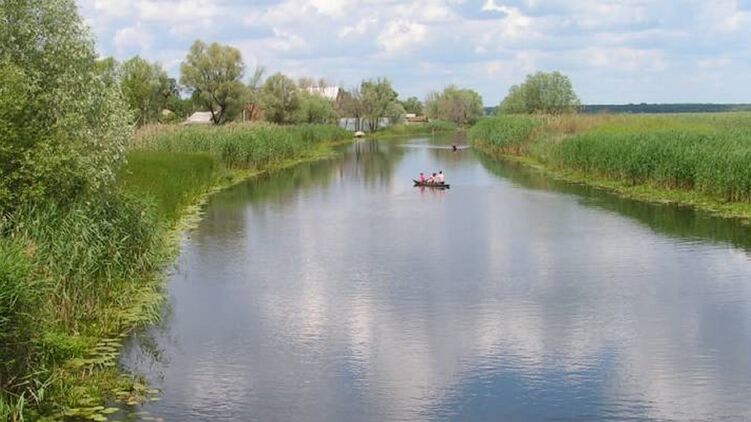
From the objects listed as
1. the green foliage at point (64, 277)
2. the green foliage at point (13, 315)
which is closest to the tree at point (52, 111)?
the green foliage at point (64, 277)

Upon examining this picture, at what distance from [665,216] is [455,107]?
137154 millimetres

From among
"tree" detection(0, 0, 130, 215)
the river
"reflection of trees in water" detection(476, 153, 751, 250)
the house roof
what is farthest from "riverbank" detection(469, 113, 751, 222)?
the house roof

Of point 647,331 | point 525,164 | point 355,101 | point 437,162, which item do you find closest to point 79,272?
point 647,331

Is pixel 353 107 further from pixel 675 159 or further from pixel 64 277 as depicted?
pixel 64 277

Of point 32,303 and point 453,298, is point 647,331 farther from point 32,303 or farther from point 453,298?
point 32,303

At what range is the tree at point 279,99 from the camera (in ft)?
277

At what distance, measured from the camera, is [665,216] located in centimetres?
2792

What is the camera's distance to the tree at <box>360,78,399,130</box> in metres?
122

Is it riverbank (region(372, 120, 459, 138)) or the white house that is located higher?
the white house

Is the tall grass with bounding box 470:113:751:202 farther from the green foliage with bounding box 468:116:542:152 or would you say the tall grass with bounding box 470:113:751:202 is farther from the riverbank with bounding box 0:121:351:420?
the riverbank with bounding box 0:121:351:420

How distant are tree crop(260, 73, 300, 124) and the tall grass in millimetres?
33976

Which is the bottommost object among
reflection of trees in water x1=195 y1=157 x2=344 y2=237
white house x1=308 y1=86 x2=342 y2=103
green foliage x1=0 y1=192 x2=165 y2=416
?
reflection of trees in water x1=195 y1=157 x2=344 y2=237

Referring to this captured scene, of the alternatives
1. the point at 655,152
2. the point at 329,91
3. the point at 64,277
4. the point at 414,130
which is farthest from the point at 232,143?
the point at 329,91

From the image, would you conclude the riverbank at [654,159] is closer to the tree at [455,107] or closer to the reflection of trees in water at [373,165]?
the reflection of trees in water at [373,165]
